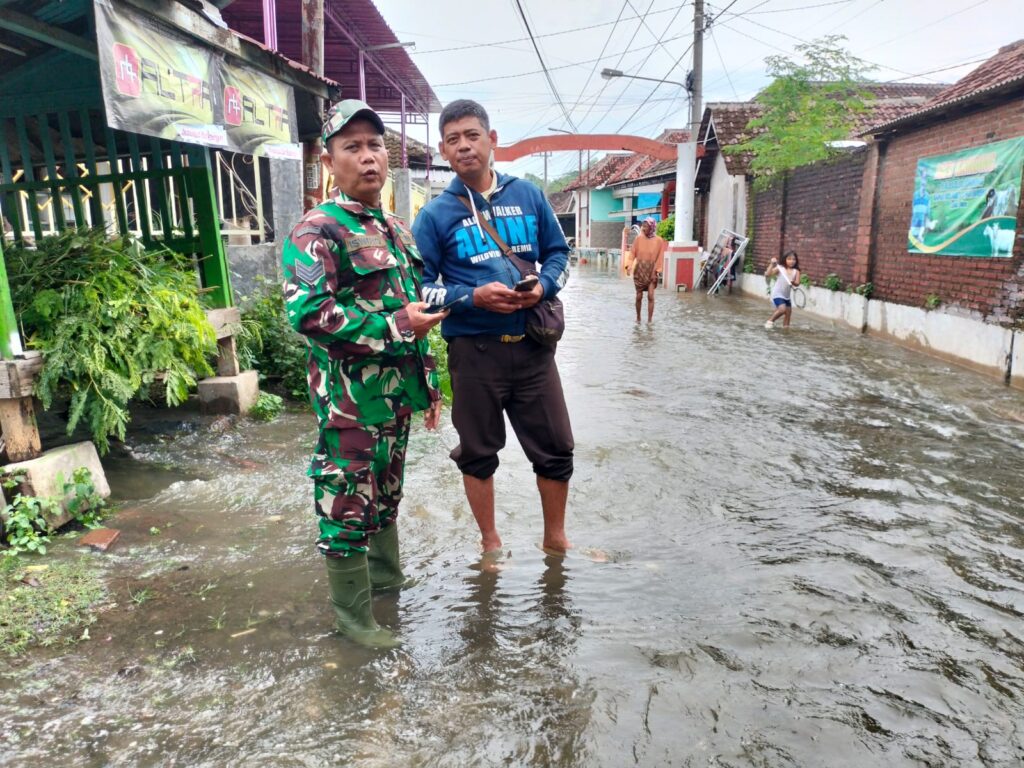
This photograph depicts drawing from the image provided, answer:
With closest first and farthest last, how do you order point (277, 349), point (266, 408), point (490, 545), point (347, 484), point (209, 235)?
point (347, 484)
point (490, 545)
point (209, 235)
point (266, 408)
point (277, 349)

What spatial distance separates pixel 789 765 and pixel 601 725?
1.68ft

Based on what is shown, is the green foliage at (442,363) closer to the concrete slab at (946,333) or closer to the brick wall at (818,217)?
the concrete slab at (946,333)

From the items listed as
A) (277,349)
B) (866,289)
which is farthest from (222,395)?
(866,289)

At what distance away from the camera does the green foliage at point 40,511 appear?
126 inches

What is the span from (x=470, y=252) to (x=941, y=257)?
805 centimetres

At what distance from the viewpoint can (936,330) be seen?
886 centimetres

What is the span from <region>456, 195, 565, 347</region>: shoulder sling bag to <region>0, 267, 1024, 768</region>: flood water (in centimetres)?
103

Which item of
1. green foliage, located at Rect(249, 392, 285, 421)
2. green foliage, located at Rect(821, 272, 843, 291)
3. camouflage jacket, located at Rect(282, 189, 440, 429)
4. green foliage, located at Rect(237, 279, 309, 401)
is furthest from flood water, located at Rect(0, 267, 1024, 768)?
green foliage, located at Rect(821, 272, 843, 291)

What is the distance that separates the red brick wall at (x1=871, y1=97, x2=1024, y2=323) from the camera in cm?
748

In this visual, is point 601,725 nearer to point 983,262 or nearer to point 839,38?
point 983,262

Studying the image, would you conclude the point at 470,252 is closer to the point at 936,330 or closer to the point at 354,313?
the point at 354,313

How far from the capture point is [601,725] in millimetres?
2115

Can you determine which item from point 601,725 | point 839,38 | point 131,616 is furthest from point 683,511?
point 839,38

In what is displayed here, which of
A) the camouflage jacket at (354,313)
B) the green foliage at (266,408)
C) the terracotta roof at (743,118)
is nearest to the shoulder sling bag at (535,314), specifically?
the camouflage jacket at (354,313)
